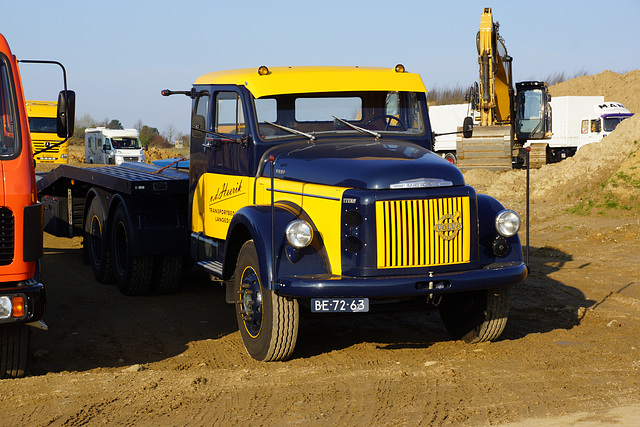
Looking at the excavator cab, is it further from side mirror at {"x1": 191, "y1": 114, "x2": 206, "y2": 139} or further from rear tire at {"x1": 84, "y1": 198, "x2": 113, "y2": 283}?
side mirror at {"x1": 191, "y1": 114, "x2": 206, "y2": 139}

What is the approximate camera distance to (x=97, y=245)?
1055 cm

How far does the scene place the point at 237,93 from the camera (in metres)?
7.32

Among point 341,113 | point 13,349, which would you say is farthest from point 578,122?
point 13,349

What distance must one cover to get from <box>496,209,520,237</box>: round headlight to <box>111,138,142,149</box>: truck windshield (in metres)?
32.1

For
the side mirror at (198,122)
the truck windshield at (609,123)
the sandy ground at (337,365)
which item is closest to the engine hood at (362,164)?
the side mirror at (198,122)

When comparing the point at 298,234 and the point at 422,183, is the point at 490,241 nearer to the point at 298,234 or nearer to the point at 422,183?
the point at 422,183

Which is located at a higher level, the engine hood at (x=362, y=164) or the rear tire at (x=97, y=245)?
the engine hood at (x=362, y=164)

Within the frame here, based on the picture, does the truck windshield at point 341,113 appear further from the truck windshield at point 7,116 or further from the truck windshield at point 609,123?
the truck windshield at point 609,123

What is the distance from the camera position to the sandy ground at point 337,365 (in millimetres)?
4902

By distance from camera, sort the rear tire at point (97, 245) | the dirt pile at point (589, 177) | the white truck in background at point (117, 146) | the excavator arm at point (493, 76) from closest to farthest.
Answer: the rear tire at point (97, 245)
the dirt pile at point (589, 177)
the excavator arm at point (493, 76)
the white truck in background at point (117, 146)

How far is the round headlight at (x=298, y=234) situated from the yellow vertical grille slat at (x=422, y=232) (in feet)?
1.81

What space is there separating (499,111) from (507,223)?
60.0 ft

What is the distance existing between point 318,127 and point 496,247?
2.06 m

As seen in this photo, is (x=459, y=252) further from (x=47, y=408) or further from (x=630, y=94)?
(x=630, y=94)
